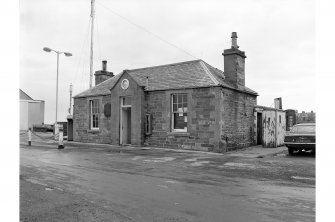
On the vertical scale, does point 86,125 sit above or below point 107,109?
below

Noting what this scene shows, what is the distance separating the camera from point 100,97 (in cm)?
2119

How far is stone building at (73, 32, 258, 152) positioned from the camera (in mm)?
15594

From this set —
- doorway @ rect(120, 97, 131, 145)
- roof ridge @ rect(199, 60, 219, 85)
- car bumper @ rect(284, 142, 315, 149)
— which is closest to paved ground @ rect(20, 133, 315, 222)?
car bumper @ rect(284, 142, 315, 149)

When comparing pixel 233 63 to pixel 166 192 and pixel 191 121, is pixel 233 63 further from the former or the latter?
pixel 166 192

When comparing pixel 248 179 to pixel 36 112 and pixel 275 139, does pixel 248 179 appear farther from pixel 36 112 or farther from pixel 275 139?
pixel 36 112

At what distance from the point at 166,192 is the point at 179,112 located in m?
10.5

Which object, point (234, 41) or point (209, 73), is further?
point (234, 41)

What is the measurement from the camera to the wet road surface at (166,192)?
16.3 ft

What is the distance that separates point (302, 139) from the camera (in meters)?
14.0

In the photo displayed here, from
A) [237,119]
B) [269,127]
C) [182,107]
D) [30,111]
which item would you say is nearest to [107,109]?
[182,107]

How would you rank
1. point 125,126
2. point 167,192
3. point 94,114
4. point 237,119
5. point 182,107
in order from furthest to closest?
point 94,114
point 125,126
point 237,119
point 182,107
point 167,192

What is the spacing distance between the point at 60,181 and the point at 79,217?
3211 millimetres

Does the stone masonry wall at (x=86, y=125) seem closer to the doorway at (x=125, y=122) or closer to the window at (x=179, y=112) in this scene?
the doorway at (x=125, y=122)
